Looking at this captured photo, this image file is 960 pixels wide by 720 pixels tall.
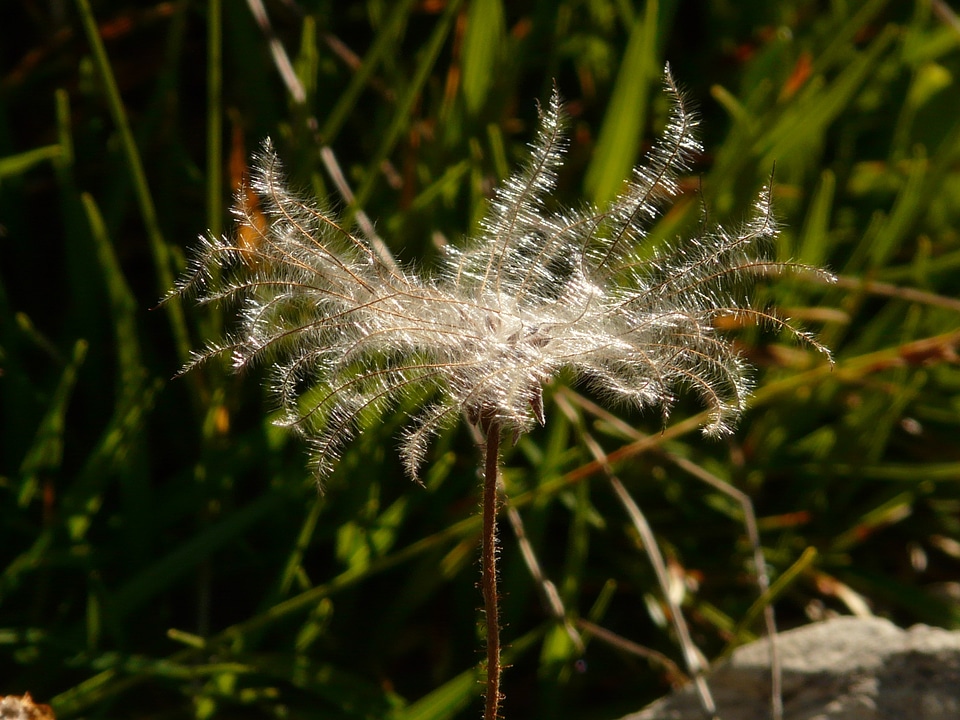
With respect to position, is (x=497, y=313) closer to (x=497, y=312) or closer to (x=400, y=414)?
(x=497, y=312)

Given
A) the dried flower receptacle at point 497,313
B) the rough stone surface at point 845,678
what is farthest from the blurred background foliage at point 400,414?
the dried flower receptacle at point 497,313

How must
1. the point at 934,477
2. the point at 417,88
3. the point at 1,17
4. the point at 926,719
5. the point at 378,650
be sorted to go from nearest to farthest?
the point at 926,719 < the point at 378,650 < the point at 417,88 < the point at 934,477 < the point at 1,17

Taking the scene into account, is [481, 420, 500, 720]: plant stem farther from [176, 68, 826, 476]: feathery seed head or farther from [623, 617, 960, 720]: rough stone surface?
[623, 617, 960, 720]: rough stone surface

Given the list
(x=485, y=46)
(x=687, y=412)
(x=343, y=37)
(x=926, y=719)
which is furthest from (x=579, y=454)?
(x=343, y=37)

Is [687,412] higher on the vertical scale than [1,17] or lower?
lower

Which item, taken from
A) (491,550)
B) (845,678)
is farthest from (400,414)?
(845,678)

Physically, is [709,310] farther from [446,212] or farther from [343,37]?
[343,37]
